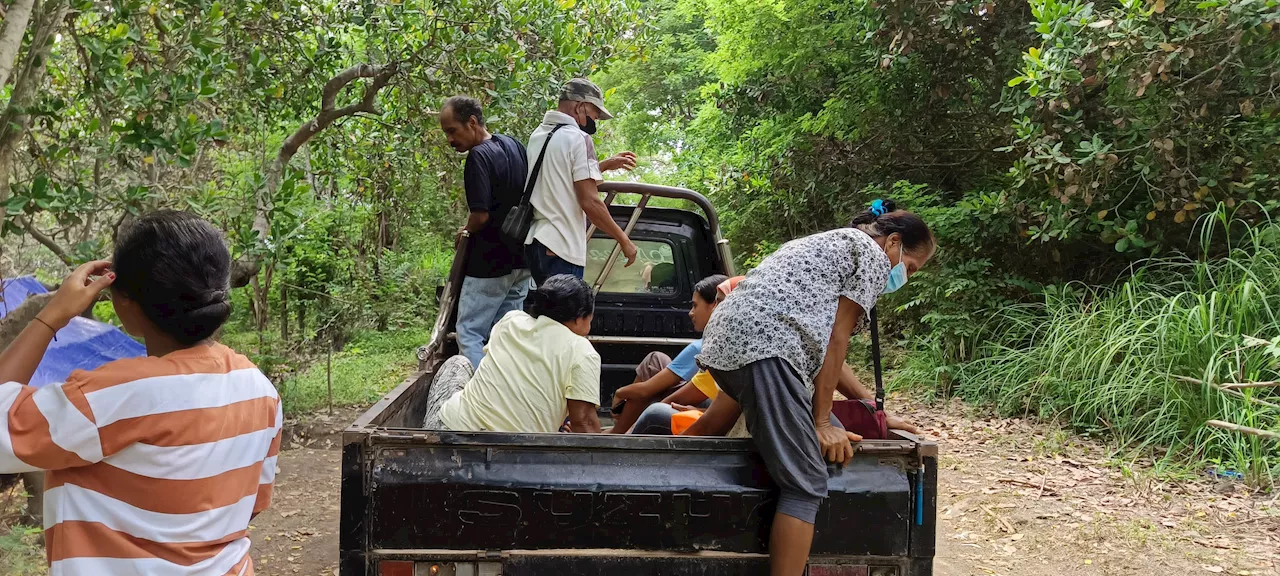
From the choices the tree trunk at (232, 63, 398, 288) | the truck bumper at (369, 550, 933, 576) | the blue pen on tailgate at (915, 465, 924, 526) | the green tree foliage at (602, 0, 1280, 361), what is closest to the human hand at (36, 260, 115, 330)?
the truck bumper at (369, 550, 933, 576)

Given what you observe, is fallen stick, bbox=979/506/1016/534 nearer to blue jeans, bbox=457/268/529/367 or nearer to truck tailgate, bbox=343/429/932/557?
truck tailgate, bbox=343/429/932/557

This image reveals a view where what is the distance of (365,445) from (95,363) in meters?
2.45

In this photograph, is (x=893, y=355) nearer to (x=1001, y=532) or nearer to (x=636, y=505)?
(x=1001, y=532)

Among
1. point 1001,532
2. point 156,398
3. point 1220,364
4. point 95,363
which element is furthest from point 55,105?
point 1220,364

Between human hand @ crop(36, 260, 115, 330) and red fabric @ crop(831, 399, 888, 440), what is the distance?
210cm

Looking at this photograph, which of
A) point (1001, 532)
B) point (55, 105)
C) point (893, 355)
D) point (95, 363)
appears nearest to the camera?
point (55, 105)

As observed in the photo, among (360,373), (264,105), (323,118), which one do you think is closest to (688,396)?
(323,118)

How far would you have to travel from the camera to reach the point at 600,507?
2.45 m

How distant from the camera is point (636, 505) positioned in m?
2.45

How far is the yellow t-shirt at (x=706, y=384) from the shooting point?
3.46 meters

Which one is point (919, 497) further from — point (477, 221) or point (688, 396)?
point (477, 221)

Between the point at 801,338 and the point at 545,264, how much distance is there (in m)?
1.95

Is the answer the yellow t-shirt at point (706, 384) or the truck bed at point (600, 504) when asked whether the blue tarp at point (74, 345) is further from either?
the yellow t-shirt at point (706, 384)

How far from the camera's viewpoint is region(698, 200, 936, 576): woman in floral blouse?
8.07 ft
